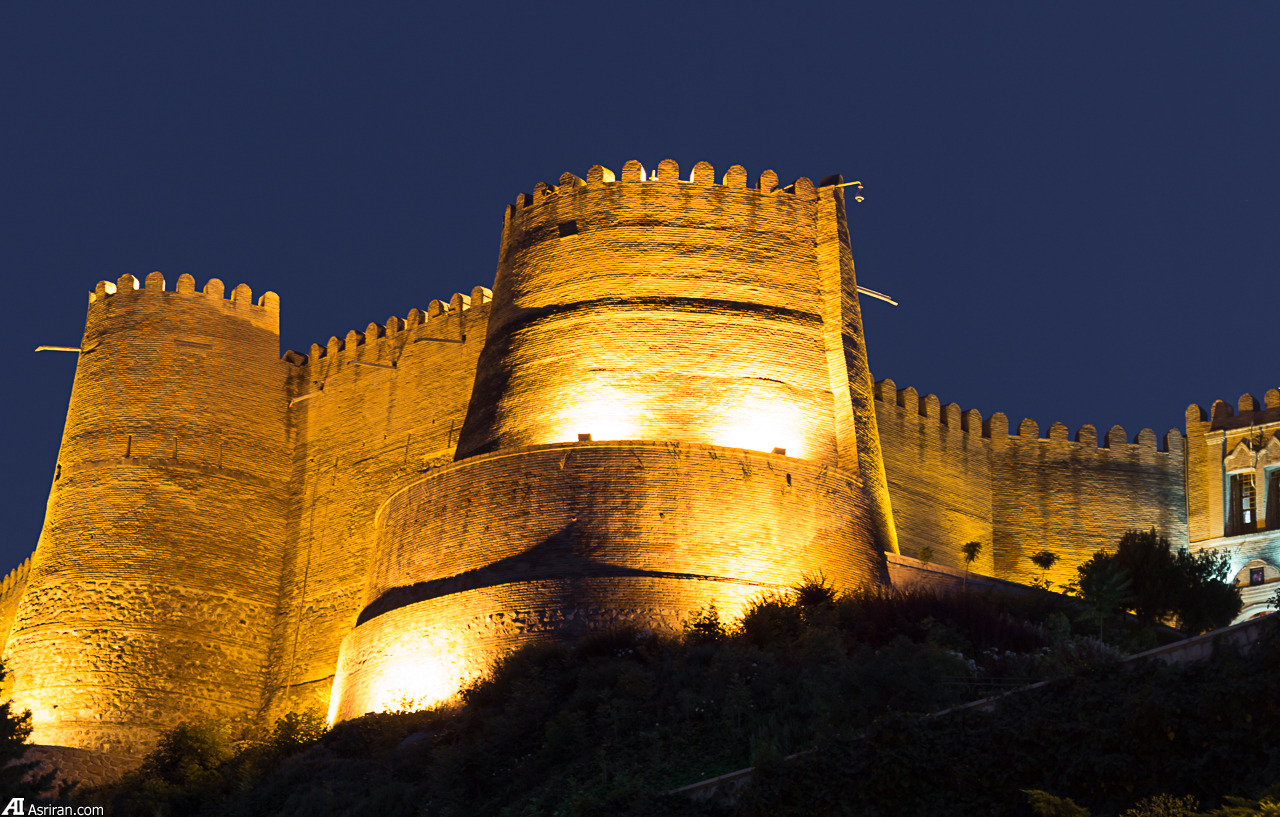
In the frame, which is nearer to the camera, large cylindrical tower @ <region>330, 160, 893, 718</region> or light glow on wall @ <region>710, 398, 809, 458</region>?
large cylindrical tower @ <region>330, 160, 893, 718</region>

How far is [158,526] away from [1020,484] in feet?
48.8

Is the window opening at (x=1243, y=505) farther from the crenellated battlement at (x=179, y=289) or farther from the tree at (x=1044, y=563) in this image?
the crenellated battlement at (x=179, y=289)

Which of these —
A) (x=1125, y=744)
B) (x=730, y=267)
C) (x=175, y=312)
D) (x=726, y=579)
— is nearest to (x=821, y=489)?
(x=726, y=579)

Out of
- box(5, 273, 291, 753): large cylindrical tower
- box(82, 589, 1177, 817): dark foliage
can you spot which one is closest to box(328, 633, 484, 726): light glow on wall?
box(82, 589, 1177, 817): dark foliage

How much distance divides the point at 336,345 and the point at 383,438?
8.99 ft

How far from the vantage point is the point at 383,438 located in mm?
28031

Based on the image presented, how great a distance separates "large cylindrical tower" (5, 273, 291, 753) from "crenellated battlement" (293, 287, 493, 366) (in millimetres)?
634

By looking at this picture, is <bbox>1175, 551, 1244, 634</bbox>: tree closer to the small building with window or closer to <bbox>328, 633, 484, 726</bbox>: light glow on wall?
the small building with window

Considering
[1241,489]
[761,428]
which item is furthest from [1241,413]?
[761,428]

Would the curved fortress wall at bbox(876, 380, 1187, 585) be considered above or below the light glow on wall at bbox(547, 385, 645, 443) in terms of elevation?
above

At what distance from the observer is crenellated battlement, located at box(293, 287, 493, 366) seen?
92.1 ft

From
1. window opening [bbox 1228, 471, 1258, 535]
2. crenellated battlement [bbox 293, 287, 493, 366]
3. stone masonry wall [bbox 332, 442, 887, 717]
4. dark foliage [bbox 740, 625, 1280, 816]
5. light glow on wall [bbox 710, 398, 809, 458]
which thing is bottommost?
dark foliage [bbox 740, 625, 1280, 816]

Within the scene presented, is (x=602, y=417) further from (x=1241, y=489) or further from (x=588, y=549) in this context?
(x=1241, y=489)

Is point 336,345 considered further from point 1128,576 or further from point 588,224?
point 1128,576
